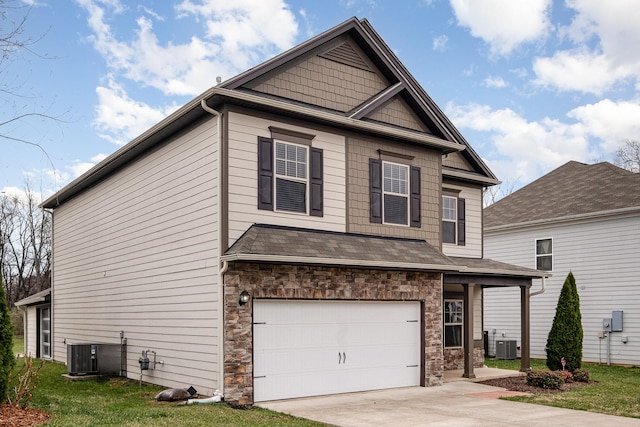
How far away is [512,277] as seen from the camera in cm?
1805

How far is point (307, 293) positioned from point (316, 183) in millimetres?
2373

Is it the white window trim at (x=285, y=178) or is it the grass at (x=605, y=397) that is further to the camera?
the white window trim at (x=285, y=178)

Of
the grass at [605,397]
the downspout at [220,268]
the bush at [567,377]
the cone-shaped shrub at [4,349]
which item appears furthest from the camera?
the bush at [567,377]

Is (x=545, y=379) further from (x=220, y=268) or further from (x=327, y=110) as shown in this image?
(x=220, y=268)

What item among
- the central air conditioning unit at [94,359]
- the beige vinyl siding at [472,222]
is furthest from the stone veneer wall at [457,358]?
the central air conditioning unit at [94,359]

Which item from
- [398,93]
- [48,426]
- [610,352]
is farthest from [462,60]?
[48,426]

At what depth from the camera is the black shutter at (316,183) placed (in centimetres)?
1369

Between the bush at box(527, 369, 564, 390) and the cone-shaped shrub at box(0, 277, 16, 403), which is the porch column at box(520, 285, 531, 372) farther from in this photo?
the cone-shaped shrub at box(0, 277, 16, 403)

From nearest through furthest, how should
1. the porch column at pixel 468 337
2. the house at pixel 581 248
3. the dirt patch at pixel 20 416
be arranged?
the dirt patch at pixel 20 416 → the porch column at pixel 468 337 → the house at pixel 581 248

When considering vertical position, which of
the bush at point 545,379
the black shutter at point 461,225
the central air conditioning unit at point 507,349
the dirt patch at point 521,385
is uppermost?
the black shutter at point 461,225

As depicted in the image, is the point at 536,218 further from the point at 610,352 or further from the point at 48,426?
the point at 48,426

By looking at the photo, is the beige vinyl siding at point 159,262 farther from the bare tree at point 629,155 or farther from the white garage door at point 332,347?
the bare tree at point 629,155

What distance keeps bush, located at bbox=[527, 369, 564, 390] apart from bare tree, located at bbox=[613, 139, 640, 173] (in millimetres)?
33766

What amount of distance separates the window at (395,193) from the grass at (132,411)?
577cm
